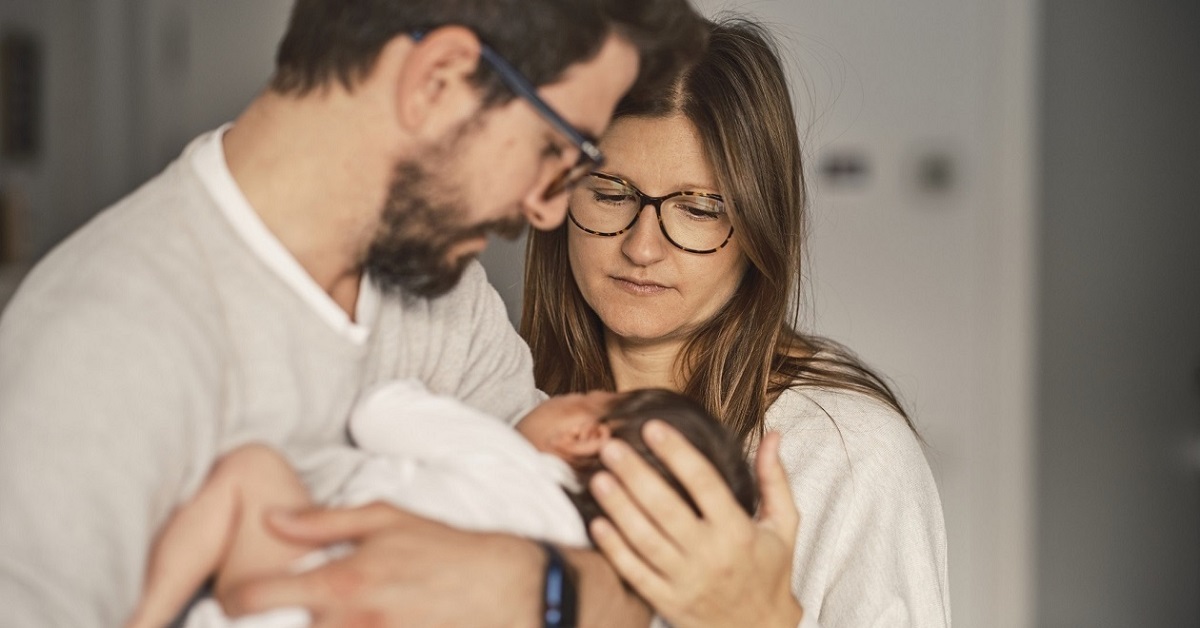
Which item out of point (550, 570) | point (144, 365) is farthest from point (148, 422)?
point (550, 570)

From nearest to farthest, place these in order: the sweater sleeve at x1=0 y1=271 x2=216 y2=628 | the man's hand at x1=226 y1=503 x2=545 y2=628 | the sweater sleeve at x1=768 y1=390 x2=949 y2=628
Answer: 1. the sweater sleeve at x1=0 y1=271 x2=216 y2=628
2. the man's hand at x1=226 y1=503 x2=545 y2=628
3. the sweater sleeve at x1=768 y1=390 x2=949 y2=628

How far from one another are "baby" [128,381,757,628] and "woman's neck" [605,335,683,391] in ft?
1.66

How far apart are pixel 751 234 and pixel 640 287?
0.18 meters

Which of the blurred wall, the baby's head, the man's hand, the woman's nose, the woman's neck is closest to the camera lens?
the man's hand

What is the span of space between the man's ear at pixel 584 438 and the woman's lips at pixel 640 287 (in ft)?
1.43

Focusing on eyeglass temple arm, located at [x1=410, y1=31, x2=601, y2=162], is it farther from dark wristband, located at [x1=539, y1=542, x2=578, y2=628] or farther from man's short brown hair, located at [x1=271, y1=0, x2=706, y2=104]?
dark wristband, located at [x1=539, y1=542, x2=578, y2=628]

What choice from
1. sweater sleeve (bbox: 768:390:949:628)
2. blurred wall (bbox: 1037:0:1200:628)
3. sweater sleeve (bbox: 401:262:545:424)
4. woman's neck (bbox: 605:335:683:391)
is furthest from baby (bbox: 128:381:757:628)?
blurred wall (bbox: 1037:0:1200:628)

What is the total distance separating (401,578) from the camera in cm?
100

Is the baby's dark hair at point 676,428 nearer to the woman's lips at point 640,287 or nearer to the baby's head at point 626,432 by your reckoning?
the baby's head at point 626,432

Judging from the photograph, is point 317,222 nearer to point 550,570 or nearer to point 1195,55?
point 550,570

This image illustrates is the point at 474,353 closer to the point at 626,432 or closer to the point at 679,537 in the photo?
the point at 626,432

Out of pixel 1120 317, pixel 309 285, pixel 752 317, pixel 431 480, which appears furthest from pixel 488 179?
pixel 1120 317

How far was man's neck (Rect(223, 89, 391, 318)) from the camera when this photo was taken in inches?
42.9

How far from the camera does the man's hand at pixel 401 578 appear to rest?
3.18 ft
